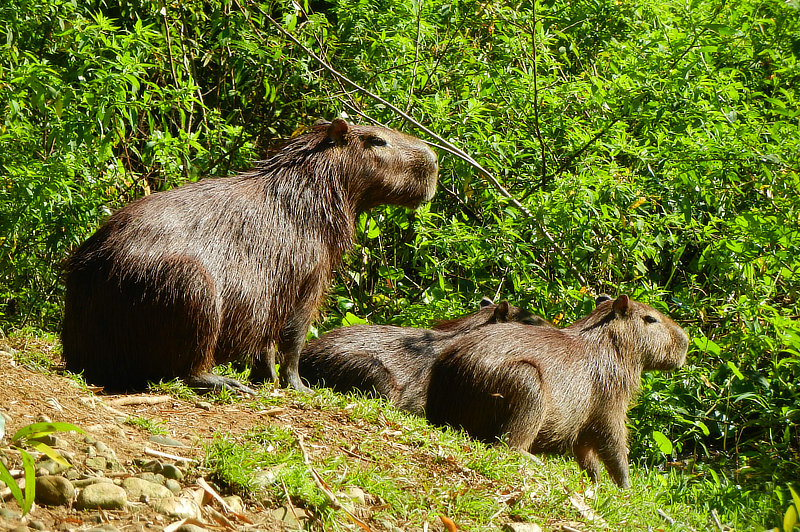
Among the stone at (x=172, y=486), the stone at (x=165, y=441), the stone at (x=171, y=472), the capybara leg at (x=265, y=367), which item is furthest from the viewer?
the capybara leg at (x=265, y=367)

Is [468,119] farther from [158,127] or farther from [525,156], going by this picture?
[158,127]

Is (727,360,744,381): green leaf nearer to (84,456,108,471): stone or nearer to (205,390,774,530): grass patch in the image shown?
(205,390,774,530): grass patch

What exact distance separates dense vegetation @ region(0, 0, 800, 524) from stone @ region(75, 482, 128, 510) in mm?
3419

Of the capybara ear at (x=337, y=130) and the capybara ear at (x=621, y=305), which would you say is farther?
the capybara ear at (x=621, y=305)

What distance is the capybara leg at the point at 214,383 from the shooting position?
4543 mm

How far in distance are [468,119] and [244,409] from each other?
3.44 metres

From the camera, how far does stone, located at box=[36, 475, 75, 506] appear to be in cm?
279

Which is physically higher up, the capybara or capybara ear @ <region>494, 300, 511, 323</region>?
capybara ear @ <region>494, 300, 511, 323</region>

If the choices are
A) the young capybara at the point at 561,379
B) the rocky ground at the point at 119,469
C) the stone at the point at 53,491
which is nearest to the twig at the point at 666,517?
the young capybara at the point at 561,379

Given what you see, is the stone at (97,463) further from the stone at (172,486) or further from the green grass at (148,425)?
the green grass at (148,425)

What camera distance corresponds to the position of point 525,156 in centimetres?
719

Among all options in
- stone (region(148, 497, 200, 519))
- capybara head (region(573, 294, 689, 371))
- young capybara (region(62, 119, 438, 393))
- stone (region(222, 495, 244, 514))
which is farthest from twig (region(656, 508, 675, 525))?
stone (region(148, 497, 200, 519))

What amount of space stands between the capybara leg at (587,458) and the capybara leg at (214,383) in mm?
2495

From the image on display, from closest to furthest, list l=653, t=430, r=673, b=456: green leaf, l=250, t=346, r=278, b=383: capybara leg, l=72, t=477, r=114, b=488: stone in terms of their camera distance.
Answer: l=72, t=477, r=114, b=488: stone, l=250, t=346, r=278, b=383: capybara leg, l=653, t=430, r=673, b=456: green leaf
